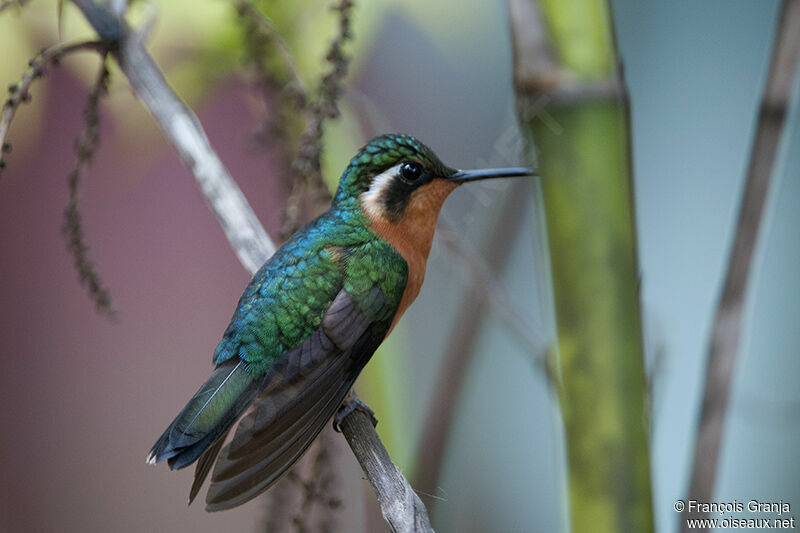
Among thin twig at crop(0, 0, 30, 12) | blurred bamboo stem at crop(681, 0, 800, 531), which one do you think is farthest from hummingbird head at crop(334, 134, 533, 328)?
thin twig at crop(0, 0, 30, 12)

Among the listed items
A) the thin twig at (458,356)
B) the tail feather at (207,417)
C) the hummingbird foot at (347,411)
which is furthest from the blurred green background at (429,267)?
the tail feather at (207,417)

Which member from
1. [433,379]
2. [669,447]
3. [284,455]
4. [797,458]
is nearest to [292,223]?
[284,455]

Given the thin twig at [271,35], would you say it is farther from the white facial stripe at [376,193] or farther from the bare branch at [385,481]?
the bare branch at [385,481]

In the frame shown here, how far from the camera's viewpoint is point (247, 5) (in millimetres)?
670

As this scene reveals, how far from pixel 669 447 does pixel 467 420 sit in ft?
0.78

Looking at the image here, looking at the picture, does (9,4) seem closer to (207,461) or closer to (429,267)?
(207,461)

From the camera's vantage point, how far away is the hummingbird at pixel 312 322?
19.3 inches

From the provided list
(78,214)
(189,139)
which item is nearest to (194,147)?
(189,139)

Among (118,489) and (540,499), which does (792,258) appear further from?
(118,489)

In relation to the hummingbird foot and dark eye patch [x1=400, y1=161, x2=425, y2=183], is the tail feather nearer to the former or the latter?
the hummingbird foot

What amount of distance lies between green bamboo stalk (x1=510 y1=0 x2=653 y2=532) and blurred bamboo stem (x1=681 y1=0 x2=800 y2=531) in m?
0.13

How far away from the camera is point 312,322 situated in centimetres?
57

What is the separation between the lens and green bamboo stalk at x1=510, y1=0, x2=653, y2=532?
0.51 metres

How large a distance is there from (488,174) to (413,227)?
8cm
